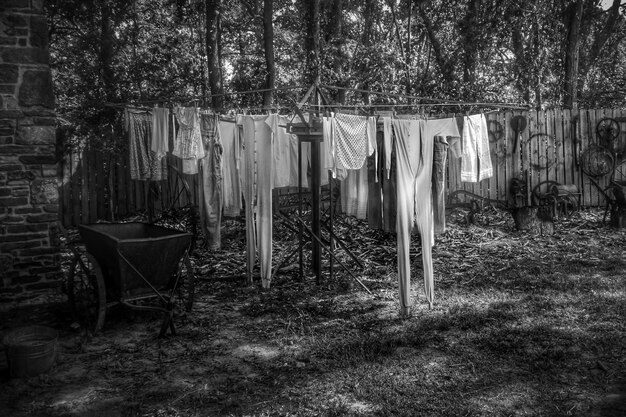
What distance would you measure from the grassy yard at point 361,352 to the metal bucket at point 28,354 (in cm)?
11

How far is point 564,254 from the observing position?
30.3 ft

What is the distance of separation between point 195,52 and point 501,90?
7.78m

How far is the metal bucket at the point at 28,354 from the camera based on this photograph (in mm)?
4824

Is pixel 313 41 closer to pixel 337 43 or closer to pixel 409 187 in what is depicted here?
pixel 337 43

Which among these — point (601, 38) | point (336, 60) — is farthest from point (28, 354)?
point (601, 38)

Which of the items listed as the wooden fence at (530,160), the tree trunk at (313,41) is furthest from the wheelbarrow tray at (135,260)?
the tree trunk at (313,41)

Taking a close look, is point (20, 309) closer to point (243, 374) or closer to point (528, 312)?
point (243, 374)

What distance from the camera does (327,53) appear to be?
13.7 m

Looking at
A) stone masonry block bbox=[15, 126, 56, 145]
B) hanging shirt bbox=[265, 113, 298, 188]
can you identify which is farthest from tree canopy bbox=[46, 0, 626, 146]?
stone masonry block bbox=[15, 126, 56, 145]

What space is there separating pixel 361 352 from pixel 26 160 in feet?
14.0

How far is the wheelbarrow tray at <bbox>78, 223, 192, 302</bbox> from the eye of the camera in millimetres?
5592

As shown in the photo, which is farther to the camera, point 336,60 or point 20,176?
point 336,60

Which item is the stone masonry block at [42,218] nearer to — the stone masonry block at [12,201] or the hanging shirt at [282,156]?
the stone masonry block at [12,201]

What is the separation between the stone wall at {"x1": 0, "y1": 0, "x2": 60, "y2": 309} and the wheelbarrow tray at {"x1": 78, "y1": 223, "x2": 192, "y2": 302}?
0.65m
